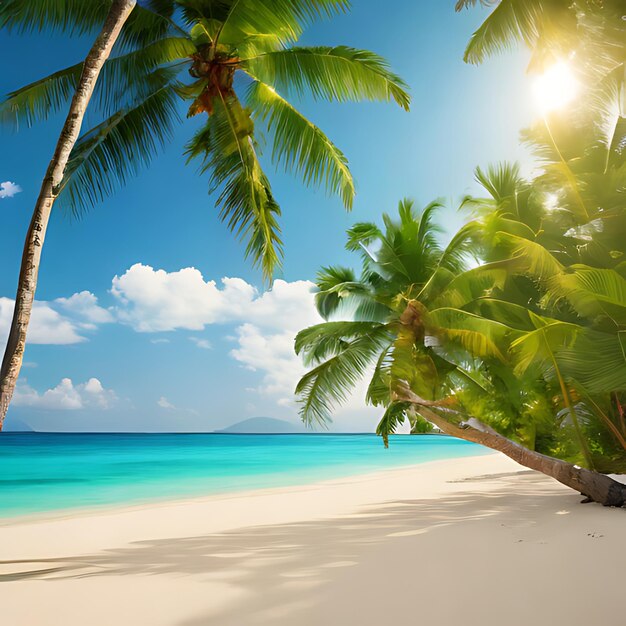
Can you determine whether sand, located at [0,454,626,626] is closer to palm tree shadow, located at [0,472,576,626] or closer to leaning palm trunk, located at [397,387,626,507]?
palm tree shadow, located at [0,472,576,626]

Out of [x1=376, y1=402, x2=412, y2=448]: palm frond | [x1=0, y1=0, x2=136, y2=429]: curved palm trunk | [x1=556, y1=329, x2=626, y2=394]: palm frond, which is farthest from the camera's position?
[x1=376, y1=402, x2=412, y2=448]: palm frond

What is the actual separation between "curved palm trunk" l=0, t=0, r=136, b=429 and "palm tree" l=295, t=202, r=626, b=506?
5873mm

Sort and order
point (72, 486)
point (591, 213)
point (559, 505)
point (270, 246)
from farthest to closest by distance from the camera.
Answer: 1. point (72, 486)
2. point (591, 213)
3. point (559, 505)
4. point (270, 246)

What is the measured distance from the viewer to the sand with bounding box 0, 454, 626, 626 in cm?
342

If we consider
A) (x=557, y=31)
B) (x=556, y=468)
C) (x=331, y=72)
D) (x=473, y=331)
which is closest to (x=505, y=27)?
(x=557, y=31)

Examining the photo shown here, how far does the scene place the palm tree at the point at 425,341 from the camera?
8781mm

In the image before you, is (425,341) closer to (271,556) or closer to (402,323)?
(402,323)

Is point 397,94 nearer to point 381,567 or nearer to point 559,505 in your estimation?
point 381,567

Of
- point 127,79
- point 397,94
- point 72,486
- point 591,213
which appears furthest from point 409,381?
point 72,486

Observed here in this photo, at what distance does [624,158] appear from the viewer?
9406 mm

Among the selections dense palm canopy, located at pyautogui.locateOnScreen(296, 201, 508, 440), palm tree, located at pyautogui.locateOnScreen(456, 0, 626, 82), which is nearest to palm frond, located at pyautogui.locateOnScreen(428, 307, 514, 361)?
dense palm canopy, located at pyautogui.locateOnScreen(296, 201, 508, 440)

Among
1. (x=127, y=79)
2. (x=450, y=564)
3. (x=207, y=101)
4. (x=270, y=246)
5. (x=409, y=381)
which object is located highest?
(x=127, y=79)

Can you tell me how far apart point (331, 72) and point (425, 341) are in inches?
226

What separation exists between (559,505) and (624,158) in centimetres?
606
